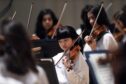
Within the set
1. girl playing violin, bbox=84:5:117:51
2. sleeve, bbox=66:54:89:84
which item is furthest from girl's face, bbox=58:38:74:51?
girl playing violin, bbox=84:5:117:51

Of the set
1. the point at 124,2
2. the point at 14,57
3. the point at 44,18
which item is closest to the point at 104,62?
the point at 14,57

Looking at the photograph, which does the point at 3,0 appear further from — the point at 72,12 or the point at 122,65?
the point at 122,65

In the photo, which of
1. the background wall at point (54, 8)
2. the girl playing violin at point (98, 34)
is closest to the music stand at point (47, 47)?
the girl playing violin at point (98, 34)

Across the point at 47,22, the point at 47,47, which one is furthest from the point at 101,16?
the point at 47,47

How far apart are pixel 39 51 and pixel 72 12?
2254mm

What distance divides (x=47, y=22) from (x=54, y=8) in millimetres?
912

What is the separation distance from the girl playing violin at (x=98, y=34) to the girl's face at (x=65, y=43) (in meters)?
0.27

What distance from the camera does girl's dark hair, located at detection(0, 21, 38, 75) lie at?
1.22 metres

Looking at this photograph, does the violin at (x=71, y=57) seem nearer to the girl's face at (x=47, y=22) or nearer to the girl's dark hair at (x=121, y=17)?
the girl's dark hair at (x=121, y=17)

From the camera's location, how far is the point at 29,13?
409cm

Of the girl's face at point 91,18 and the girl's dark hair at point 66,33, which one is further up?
the girl's face at point 91,18

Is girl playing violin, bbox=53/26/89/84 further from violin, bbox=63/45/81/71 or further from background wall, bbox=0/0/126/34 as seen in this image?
background wall, bbox=0/0/126/34

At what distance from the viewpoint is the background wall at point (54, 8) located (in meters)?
4.11

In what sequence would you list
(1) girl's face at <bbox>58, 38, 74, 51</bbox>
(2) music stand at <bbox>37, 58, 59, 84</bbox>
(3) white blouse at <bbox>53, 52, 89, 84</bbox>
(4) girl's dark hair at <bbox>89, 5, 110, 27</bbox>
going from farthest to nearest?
1. (4) girl's dark hair at <bbox>89, 5, 110, 27</bbox>
2. (1) girl's face at <bbox>58, 38, 74, 51</bbox>
3. (3) white blouse at <bbox>53, 52, 89, 84</bbox>
4. (2) music stand at <bbox>37, 58, 59, 84</bbox>
